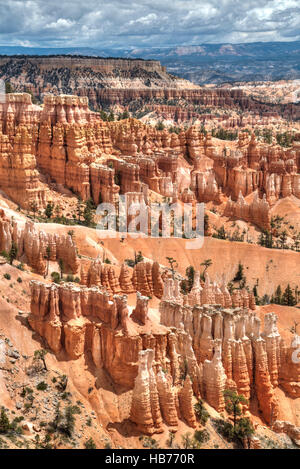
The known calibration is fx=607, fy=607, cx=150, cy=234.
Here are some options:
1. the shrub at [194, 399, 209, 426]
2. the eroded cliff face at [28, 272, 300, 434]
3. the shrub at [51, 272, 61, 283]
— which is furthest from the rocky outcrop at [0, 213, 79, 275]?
the shrub at [194, 399, 209, 426]

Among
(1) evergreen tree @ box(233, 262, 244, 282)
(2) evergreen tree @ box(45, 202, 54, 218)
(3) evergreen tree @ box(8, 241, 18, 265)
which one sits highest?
(3) evergreen tree @ box(8, 241, 18, 265)

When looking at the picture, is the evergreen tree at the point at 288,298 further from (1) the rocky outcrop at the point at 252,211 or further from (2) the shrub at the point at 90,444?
(2) the shrub at the point at 90,444

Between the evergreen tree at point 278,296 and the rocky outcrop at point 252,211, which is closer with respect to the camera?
the evergreen tree at point 278,296

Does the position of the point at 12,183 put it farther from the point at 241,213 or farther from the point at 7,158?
the point at 241,213

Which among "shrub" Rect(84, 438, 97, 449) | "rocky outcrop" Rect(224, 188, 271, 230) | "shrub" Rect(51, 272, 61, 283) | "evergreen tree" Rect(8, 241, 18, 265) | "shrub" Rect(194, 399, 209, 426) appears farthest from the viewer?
"rocky outcrop" Rect(224, 188, 271, 230)

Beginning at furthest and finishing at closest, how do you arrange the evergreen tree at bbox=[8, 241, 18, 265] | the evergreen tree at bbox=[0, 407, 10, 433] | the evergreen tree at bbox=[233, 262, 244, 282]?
1. the evergreen tree at bbox=[233, 262, 244, 282]
2. the evergreen tree at bbox=[8, 241, 18, 265]
3. the evergreen tree at bbox=[0, 407, 10, 433]

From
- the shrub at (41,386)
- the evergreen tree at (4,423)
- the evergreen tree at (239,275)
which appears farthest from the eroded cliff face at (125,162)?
the evergreen tree at (4,423)

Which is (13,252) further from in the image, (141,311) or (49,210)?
(49,210)

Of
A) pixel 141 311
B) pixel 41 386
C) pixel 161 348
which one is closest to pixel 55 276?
pixel 141 311

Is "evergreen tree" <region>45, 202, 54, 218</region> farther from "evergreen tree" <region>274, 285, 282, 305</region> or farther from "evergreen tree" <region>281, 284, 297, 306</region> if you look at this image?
"evergreen tree" <region>281, 284, 297, 306</region>
